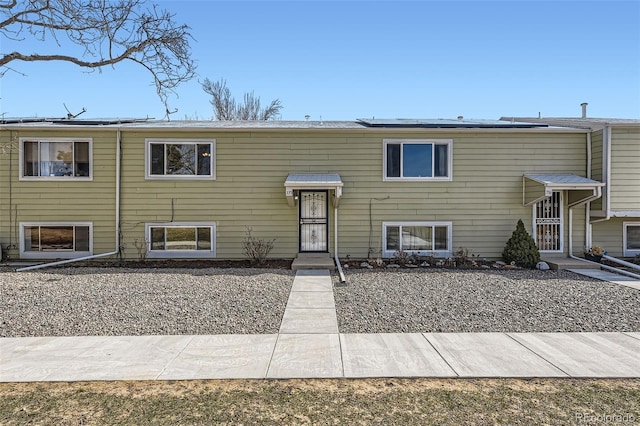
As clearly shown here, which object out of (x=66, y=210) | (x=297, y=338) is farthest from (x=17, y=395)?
(x=66, y=210)

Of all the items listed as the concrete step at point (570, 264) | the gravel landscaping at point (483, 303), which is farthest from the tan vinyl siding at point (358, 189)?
the gravel landscaping at point (483, 303)

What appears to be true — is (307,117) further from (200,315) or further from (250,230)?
(200,315)

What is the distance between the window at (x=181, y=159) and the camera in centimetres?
1045

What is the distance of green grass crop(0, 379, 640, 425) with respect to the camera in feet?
9.47

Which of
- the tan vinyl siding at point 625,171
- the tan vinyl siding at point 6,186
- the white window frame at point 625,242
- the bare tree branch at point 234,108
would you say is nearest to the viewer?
the tan vinyl siding at point 625,171

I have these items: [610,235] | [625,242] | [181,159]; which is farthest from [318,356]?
A: [625,242]

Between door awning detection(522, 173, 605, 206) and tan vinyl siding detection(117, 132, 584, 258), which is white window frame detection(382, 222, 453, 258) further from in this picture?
door awning detection(522, 173, 605, 206)

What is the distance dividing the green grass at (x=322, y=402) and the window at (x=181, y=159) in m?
7.67

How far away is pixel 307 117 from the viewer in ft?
43.1

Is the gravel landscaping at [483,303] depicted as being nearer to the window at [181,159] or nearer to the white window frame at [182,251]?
the white window frame at [182,251]

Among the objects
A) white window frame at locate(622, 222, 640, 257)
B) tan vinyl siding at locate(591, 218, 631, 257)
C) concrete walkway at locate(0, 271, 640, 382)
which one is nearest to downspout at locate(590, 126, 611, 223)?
tan vinyl siding at locate(591, 218, 631, 257)

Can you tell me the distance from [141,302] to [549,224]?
11.0 m

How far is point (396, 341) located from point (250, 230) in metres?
6.75

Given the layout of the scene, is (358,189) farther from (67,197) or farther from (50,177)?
(50,177)
